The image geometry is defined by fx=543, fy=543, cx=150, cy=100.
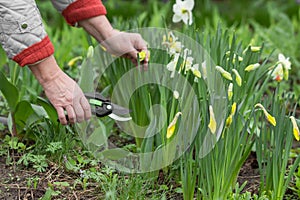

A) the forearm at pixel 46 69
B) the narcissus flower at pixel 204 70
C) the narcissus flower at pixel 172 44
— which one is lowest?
the narcissus flower at pixel 204 70

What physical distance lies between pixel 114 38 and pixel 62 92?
46 cm

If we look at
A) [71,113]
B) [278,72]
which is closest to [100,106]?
[71,113]

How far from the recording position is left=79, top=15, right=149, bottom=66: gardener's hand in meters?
2.33

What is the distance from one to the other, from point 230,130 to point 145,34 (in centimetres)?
90

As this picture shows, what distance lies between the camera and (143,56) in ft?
7.39

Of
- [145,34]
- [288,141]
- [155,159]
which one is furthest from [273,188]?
[145,34]

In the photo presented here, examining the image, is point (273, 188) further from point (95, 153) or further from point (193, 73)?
point (95, 153)

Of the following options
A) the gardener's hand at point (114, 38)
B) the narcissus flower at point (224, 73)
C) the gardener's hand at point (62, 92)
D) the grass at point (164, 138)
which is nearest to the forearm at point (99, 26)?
the gardener's hand at point (114, 38)

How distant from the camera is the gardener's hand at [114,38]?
233 cm

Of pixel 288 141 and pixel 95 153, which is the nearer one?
pixel 288 141

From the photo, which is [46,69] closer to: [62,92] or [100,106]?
[62,92]

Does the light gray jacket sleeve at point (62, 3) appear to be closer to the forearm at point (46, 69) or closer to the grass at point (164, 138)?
the grass at point (164, 138)

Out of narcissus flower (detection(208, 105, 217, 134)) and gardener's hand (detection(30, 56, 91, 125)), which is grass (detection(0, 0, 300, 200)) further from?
gardener's hand (detection(30, 56, 91, 125))

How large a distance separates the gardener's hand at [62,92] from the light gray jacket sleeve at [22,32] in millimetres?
72
